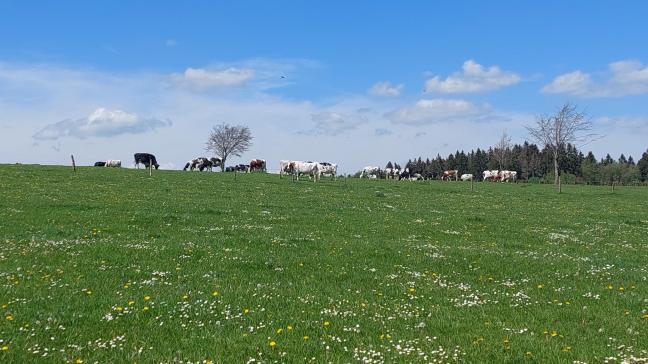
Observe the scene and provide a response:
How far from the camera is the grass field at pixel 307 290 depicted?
27.8 feet

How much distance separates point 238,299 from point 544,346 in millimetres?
6121

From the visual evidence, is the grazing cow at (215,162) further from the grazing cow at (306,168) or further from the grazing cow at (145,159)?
the grazing cow at (306,168)

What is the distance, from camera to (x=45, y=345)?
8250 mm

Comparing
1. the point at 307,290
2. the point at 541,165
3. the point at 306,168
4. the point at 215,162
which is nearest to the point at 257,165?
Answer: the point at 215,162

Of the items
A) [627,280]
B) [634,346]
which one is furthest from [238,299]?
[627,280]

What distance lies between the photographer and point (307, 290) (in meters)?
12.3

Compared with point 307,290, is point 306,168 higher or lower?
higher

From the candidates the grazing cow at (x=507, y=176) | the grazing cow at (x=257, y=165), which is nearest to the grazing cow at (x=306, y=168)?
the grazing cow at (x=257, y=165)

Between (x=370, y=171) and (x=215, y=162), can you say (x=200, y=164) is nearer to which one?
(x=215, y=162)

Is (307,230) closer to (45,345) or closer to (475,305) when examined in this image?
(475,305)

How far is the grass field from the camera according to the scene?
8.46 meters

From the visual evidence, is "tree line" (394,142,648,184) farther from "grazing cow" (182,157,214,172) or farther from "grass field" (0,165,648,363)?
"grass field" (0,165,648,363)

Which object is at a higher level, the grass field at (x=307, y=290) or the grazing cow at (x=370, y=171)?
the grazing cow at (x=370, y=171)

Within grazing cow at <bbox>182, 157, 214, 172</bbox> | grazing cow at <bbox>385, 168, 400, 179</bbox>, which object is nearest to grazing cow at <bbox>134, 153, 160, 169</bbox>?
grazing cow at <bbox>182, 157, 214, 172</bbox>
